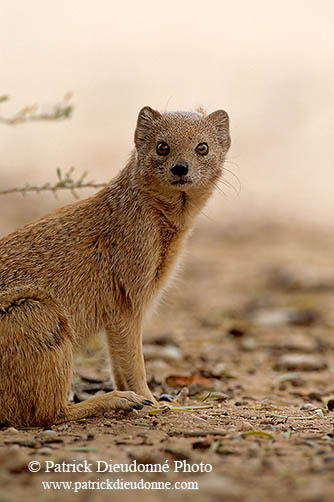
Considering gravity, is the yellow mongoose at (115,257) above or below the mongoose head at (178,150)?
below

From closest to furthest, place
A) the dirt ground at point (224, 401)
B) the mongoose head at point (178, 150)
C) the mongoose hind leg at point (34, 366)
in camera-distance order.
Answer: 1. the dirt ground at point (224, 401)
2. the mongoose hind leg at point (34, 366)
3. the mongoose head at point (178, 150)

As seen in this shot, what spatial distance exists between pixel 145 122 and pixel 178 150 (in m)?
0.43

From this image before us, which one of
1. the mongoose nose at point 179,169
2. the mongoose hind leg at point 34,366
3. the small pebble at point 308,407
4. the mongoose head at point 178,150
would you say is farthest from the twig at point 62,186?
the small pebble at point 308,407

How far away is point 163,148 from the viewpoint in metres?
5.05

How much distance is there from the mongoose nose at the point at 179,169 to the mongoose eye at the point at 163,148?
8.7 inches

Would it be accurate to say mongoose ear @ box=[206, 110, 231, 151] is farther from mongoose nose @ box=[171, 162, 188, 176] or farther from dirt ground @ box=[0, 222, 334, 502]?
dirt ground @ box=[0, 222, 334, 502]

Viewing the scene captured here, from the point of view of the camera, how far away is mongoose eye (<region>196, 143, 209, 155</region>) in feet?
16.8

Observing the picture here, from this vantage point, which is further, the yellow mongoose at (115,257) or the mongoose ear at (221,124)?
the mongoose ear at (221,124)

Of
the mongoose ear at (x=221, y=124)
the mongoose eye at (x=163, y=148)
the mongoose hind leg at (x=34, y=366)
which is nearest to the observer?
the mongoose hind leg at (x=34, y=366)

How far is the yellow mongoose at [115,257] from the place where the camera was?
4.48 metres

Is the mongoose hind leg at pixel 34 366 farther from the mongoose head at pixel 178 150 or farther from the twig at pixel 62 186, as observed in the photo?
the mongoose head at pixel 178 150

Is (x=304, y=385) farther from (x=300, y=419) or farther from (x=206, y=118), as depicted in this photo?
(x=206, y=118)

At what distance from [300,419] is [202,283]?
20.6 ft

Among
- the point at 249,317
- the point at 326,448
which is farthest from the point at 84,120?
the point at 326,448
